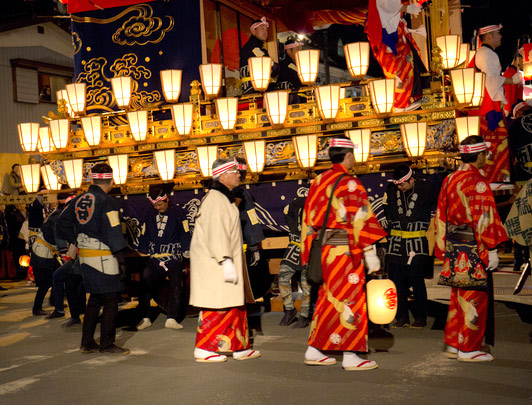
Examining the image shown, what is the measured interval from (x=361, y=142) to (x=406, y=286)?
81.7 inches

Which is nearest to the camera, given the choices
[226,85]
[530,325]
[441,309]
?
[530,325]

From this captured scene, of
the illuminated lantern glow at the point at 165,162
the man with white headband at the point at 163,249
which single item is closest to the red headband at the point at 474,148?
the man with white headband at the point at 163,249

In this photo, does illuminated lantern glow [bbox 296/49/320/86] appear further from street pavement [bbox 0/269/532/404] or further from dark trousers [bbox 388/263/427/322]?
street pavement [bbox 0/269/532/404]

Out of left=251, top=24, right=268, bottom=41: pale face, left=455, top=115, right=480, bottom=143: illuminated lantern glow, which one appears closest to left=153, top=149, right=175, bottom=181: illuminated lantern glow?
left=251, top=24, right=268, bottom=41: pale face

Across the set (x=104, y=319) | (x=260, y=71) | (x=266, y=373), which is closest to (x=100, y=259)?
(x=104, y=319)

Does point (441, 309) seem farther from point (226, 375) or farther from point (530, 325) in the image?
point (226, 375)

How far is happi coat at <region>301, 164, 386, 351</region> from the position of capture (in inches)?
222

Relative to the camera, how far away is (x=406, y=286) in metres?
8.06

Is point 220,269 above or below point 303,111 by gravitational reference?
below

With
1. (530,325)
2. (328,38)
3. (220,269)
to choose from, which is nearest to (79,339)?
(220,269)

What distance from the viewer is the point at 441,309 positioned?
29.0ft

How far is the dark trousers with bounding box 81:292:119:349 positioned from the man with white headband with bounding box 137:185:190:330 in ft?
5.25

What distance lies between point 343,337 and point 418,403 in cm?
118

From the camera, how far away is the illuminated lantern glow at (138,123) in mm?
10125
